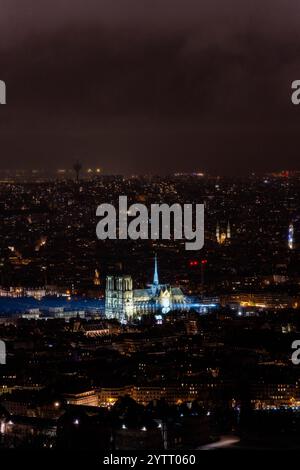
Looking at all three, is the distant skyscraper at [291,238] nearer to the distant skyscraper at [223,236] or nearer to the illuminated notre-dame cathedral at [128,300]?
the distant skyscraper at [223,236]

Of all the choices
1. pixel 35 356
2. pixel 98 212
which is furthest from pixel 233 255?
pixel 35 356

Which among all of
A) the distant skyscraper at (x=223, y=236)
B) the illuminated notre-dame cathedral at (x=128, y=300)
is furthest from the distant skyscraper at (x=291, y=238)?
the illuminated notre-dame cathedral at (x=128, y=300)

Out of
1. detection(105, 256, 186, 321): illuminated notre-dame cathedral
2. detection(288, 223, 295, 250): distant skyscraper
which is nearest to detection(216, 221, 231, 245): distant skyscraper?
detection(288, 223, 295, 250): distant skyscraper

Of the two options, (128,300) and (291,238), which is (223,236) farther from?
(128,300)

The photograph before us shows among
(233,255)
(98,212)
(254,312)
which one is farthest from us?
(98,212)

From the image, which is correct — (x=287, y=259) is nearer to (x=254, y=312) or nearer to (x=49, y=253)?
(x=49, y=253)

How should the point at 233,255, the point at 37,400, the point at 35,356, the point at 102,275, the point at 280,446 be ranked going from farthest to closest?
the point at 233,255 → the point at 102,275 → the point at 35,356 → the point at 37,400 → the point at 280,446

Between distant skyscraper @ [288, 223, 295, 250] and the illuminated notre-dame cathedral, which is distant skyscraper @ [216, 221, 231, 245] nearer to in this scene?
distant skyscraper @ [288, 223, 295, 250]

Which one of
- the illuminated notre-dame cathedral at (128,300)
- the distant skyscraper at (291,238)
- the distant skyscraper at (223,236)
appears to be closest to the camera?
the illuminated notre-dame cathedral at (128,300)

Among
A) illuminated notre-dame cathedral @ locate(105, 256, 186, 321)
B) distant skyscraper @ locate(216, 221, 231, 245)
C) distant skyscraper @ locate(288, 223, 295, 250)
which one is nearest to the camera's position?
illuminated notre-dame cathedral @ locate(105, 256, 186, 321)

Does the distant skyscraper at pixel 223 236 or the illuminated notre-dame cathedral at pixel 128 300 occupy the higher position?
the distant skyscraper at pixel 223 236

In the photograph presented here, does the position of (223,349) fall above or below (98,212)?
below
